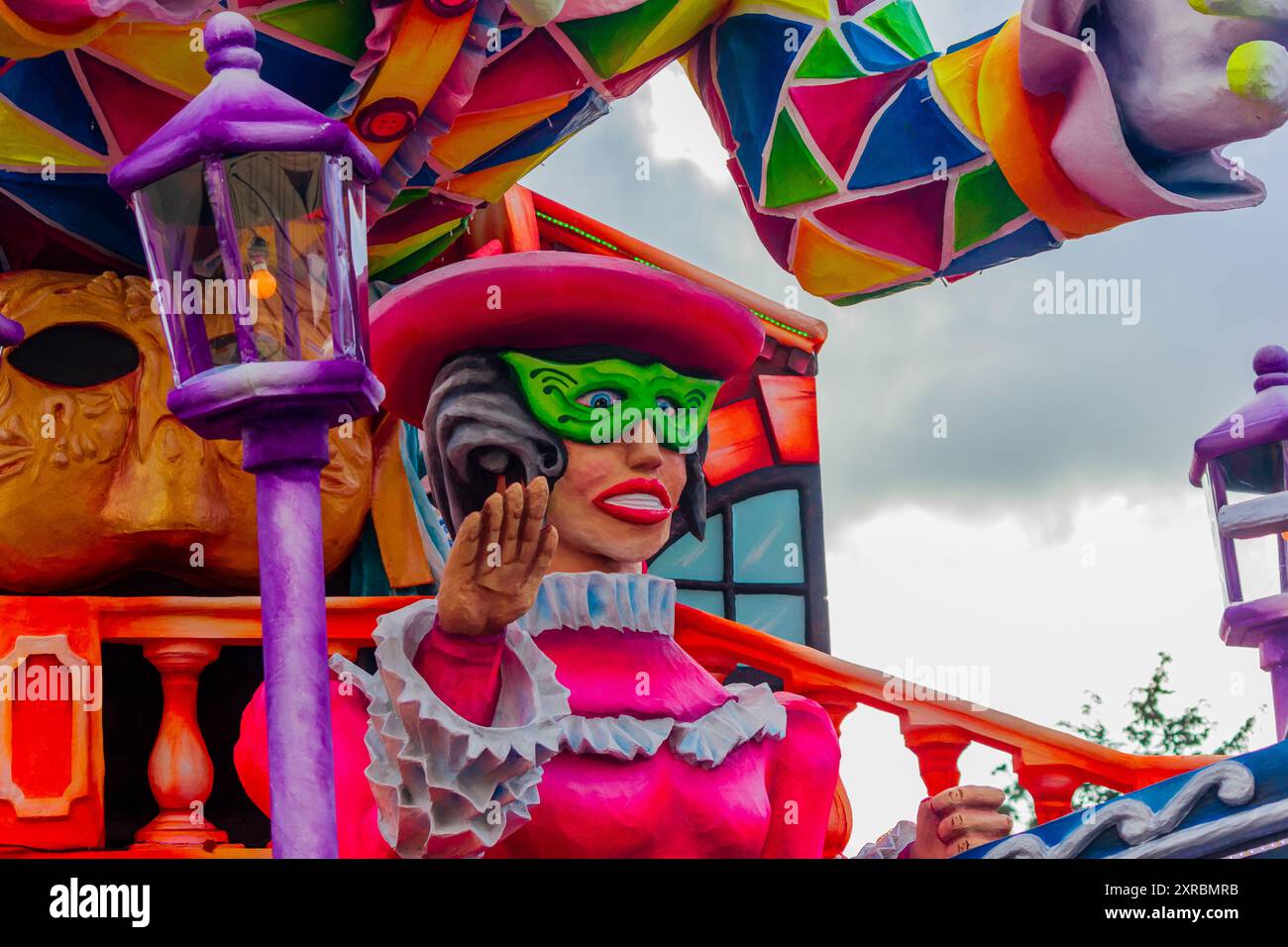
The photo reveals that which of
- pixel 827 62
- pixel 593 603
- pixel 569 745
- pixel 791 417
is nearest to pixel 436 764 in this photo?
pixel 569 745

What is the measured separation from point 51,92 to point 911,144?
50.4 inches

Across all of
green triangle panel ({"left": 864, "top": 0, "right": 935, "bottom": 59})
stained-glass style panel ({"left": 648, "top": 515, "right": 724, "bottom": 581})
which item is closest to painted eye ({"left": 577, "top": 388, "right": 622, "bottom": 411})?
green triangle panel ({"left": 864, "top": 0, "right": 935, "bottom": 59})

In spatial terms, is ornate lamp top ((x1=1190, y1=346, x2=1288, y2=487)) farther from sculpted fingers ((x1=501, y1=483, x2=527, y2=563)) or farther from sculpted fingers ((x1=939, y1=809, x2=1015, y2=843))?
sculpted fingers ((x1=501, y1=483, x2=527, y2=563))

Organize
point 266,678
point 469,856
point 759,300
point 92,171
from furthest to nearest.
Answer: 1. point 759,300
2. point 92,171
3. point 469,856
4. point 266,678

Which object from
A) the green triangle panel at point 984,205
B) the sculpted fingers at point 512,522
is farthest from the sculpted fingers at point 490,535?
the green triangle panel at point 984,205

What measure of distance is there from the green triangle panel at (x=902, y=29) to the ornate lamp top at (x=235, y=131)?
4.35ft

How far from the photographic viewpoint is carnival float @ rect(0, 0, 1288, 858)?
2.04 metres

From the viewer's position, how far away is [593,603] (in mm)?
2592

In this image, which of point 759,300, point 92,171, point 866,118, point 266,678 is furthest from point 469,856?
point 759,300

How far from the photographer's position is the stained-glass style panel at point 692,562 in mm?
3773

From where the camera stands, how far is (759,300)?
3.89m

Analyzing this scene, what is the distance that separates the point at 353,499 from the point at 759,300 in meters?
1.29
